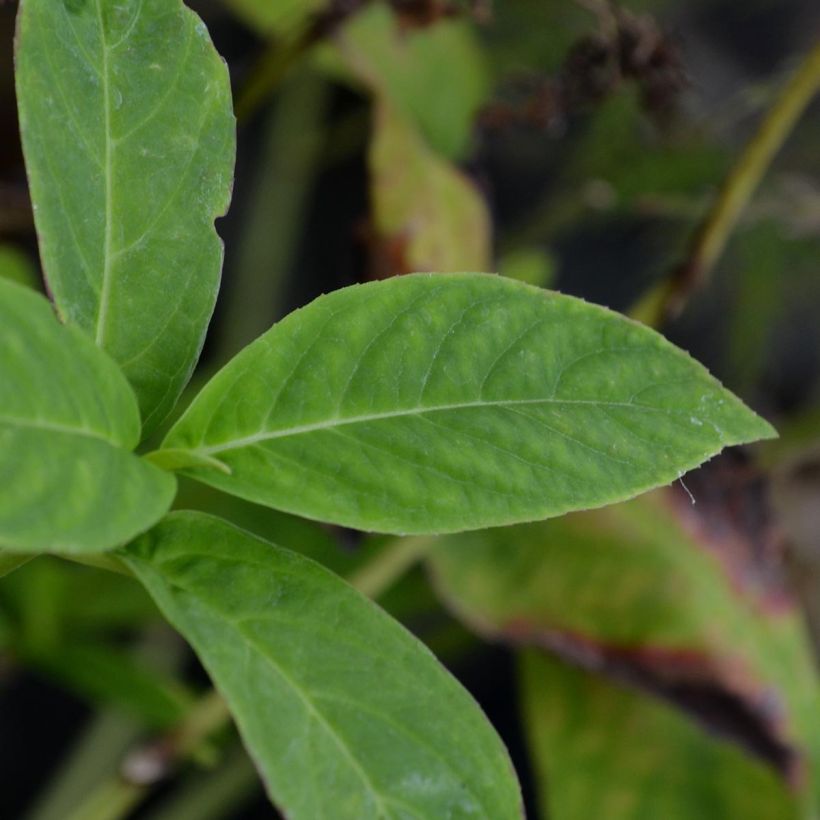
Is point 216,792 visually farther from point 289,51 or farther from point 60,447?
point 60,447

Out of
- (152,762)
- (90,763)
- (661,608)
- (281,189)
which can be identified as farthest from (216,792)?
(281,189)

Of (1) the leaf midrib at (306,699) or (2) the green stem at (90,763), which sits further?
(2) the green stem at (90,763)

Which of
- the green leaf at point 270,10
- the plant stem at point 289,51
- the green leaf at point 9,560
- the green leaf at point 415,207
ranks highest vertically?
the plant stem at point 289,51

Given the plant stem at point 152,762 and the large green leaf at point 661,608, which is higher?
the large green leaf at point 661,608

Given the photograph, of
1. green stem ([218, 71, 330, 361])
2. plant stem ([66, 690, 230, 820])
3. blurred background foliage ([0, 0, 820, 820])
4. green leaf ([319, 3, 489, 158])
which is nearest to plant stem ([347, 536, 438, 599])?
blurred background foliage ([0, 0, 820, 820])

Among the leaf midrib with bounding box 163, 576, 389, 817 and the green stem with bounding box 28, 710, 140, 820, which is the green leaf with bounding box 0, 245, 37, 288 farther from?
the leaf midrib with bounding box 163, 576, 389, 817

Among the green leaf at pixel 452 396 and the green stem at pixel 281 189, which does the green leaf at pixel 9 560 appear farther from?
the green stem at pixel 281 189

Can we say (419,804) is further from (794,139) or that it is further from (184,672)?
(794,139)

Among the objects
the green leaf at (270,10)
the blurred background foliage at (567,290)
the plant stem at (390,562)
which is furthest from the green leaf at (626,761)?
the green leaf at (270,10)
